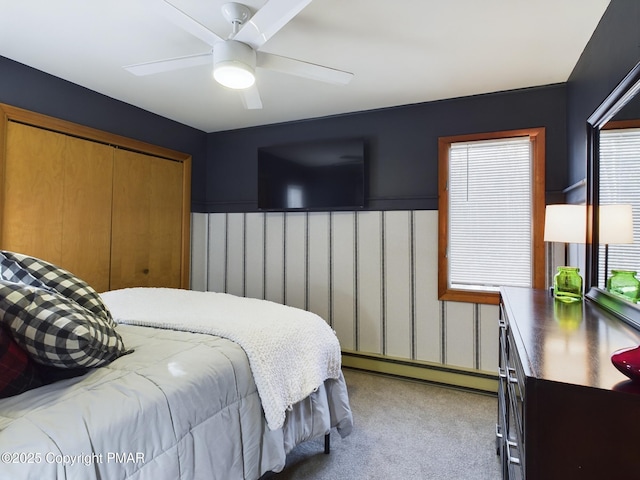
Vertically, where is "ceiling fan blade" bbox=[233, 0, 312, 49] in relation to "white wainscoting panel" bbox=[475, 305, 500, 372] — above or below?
above

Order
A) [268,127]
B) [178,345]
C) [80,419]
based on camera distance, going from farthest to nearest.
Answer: [268,127] → [178,345] → [80,419]

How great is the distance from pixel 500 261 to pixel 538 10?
1.79 meters

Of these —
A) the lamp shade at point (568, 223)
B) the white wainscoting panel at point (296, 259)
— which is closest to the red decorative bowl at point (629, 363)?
the lamp shade at point (568, 223)

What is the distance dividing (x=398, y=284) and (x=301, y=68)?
2.03 metres

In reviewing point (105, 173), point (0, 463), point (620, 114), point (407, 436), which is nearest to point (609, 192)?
point (620, 114)

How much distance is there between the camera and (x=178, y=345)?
1465 millimetres

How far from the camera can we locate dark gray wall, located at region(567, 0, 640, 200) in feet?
4.90

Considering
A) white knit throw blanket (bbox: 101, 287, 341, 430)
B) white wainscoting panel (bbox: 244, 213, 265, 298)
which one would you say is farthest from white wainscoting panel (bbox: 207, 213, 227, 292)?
white knit throw blanket (bbox: 101, 287, 341, 430)

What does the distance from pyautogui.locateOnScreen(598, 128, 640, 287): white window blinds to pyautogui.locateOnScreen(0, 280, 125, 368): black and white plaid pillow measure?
1914 mm

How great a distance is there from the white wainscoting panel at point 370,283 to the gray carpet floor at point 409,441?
489 mm

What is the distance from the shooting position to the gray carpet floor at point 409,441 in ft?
6.24

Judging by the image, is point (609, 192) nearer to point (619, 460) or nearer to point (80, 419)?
point (619, 460)

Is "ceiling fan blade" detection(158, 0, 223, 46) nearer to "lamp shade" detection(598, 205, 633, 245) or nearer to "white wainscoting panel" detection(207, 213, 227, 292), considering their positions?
"lamp shade" detection(598, 205, 633, 245)

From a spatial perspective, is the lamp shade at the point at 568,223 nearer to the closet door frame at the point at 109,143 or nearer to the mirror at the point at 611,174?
the mirror at the point at 611,174
